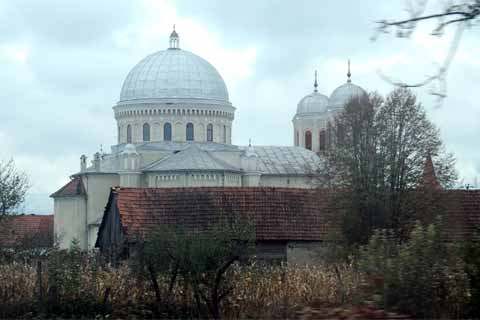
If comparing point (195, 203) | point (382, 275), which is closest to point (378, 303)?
point (382, 275)

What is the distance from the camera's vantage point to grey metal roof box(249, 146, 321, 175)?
7750 cm

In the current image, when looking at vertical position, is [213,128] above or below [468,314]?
above

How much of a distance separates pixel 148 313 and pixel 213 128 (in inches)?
2306

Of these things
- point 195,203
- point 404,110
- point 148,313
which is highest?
point 404,110

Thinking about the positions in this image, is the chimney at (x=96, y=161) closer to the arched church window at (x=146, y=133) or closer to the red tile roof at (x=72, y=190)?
the red tile roof at (x=72, y=190)

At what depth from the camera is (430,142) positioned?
3484cm

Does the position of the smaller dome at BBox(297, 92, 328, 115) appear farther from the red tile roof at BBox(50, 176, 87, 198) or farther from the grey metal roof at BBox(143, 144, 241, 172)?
the red tile roof at BBox(50, 176, 87, 198)

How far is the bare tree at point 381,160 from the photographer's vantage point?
103 ft

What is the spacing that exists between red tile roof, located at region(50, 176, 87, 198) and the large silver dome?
6.46 meters

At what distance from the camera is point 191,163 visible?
70312 millimetres

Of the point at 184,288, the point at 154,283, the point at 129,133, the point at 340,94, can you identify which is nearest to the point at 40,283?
the point at 154,283

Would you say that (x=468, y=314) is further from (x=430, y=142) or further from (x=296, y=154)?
(x=296, y=154)

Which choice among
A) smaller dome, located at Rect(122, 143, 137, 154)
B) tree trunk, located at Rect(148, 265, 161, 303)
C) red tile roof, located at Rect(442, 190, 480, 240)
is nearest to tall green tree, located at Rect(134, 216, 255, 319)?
tree trunk, located at Rect(148, 265, 161, 303)

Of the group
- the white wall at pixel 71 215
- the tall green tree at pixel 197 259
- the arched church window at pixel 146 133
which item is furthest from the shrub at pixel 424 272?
the arched church window at pixel 146 133
